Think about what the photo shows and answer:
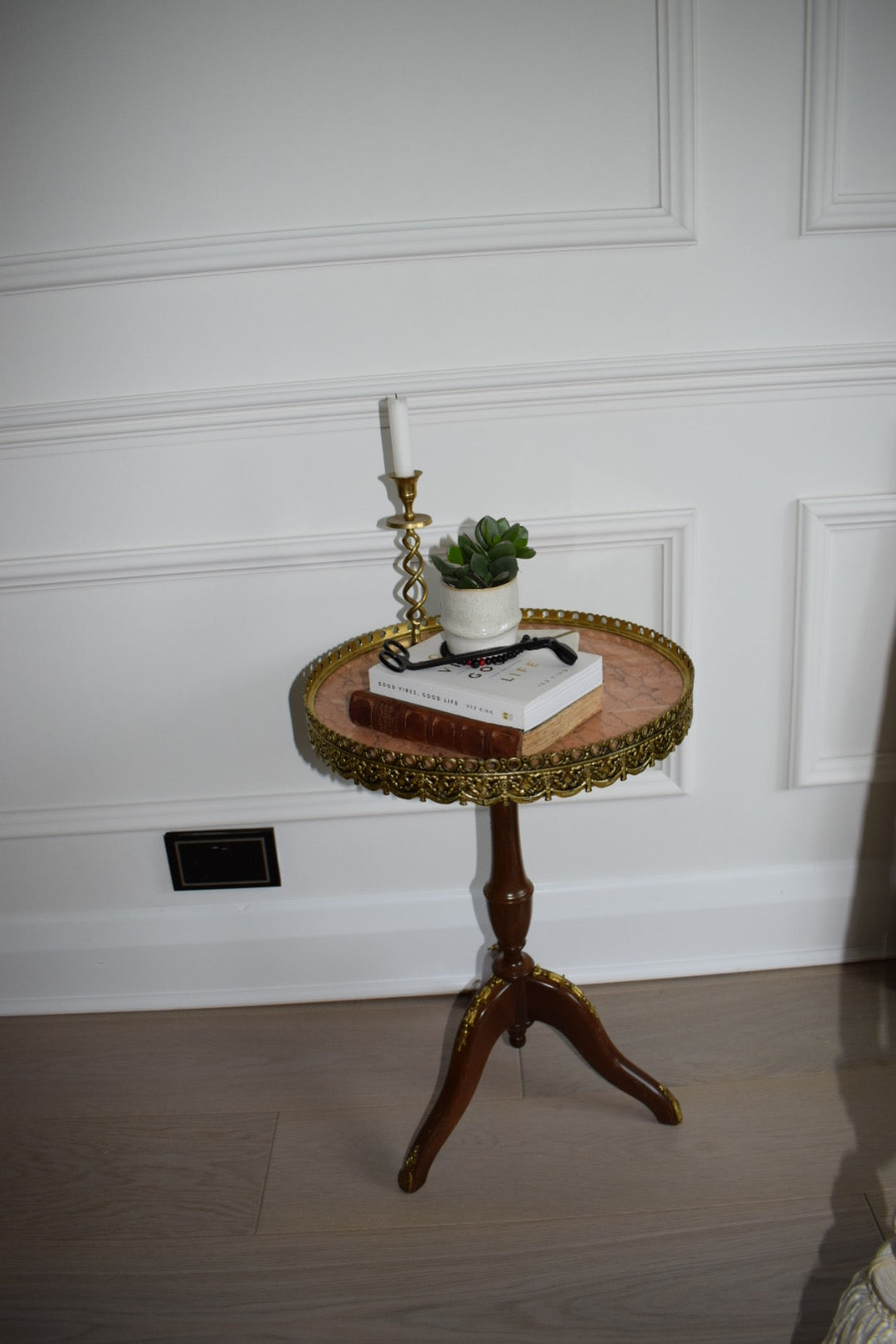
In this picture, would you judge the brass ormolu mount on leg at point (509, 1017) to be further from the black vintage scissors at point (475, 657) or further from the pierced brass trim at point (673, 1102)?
the black vintage scissors at point (475, 657)

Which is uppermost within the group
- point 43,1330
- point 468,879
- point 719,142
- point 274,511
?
point 719,142

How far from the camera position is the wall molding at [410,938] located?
1.70 meters

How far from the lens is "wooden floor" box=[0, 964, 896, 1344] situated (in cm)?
121

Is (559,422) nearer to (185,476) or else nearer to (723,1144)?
(185,476)

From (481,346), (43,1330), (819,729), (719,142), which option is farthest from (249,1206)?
(719,142)

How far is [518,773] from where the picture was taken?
3.44 ft

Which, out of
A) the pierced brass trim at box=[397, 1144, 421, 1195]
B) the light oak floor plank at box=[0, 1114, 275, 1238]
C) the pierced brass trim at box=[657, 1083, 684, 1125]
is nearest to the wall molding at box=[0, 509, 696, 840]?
the pierced brass trim at box=[657, 1083, 684, 1125]

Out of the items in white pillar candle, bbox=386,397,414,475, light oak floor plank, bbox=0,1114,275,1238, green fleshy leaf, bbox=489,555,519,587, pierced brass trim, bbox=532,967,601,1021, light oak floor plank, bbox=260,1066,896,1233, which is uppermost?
white pillar candle, bbox=386,397,414,475

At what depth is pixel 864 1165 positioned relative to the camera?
Answer: 4.42 ft

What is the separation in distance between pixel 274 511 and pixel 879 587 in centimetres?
94

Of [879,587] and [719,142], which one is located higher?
[719,142]

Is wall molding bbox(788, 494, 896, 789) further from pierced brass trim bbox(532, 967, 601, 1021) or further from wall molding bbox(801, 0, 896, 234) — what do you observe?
pierced brass trim bbox(532, 967, 601, 1021)

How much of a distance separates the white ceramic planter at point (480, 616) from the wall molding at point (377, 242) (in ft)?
1.64

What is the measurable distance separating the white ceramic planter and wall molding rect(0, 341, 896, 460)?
360 mm
